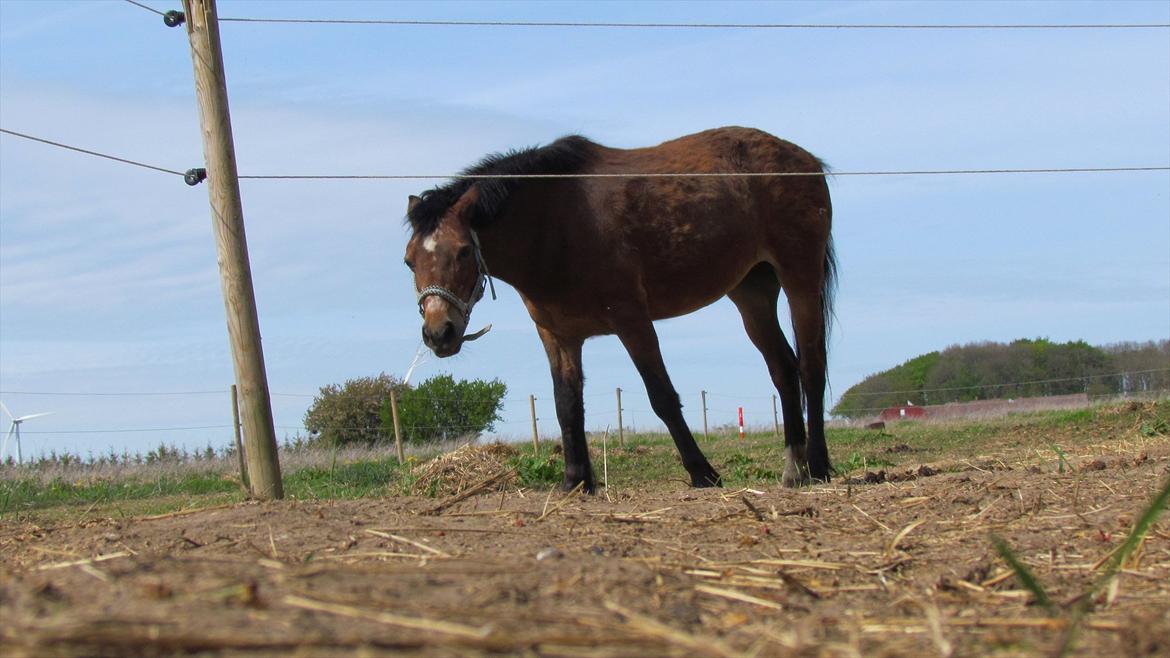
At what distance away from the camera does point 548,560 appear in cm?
352

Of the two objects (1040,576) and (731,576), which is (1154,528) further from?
(731,576)

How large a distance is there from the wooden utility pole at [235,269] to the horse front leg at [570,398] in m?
2.05

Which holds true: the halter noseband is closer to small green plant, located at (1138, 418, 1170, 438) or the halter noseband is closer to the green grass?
the green grass

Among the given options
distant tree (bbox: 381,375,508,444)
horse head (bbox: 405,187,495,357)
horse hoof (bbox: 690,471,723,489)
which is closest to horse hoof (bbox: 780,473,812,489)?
horse hoof (bbox: 690,471,723,489)

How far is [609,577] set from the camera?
3.26 m

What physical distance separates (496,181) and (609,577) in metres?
5.04

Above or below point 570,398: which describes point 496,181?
above

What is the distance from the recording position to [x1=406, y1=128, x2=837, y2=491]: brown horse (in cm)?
778

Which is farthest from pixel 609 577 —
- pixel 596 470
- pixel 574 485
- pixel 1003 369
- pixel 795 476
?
pixel 1003 369

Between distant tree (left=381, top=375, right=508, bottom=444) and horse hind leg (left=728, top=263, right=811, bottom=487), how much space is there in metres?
14.6

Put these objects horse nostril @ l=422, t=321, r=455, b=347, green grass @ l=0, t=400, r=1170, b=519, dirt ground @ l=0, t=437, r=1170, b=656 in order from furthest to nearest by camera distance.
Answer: green grass @ l=0, t=400, r=1170, b=519
horse nostril @ l=422, t=321, r=455, b=347
dirt ground @ l=0, t=437, r=1170, b=656

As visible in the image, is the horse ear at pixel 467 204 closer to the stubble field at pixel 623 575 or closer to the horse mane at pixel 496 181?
the horse mane at pixel 496 181

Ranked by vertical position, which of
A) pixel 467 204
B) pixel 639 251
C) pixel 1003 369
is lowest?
pixel 1003 369

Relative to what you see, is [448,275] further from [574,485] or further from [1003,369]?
[1003,369]
